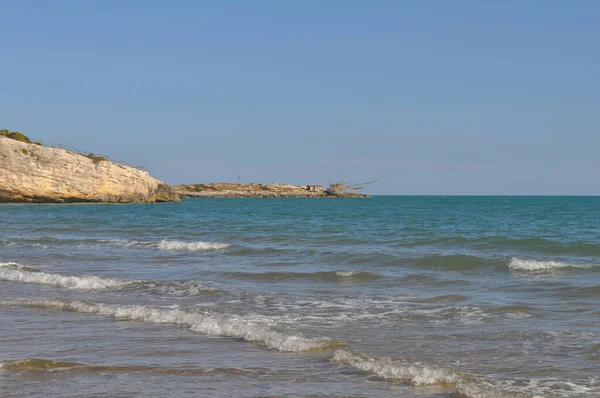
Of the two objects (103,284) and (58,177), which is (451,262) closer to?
(103,284)

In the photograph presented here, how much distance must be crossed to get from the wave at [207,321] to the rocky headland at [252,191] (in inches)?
5687

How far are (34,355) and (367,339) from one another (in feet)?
15.7

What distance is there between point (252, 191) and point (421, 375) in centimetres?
16482

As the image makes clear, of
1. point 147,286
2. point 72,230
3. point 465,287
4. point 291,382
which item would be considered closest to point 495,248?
point 465,287

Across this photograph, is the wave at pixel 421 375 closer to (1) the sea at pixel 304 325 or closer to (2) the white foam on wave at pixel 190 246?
(1) the sea at pixel 304 325

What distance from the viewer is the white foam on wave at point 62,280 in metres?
16.5

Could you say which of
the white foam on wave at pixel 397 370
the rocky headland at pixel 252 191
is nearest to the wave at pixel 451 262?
the white foam on wave at pixel 397 370

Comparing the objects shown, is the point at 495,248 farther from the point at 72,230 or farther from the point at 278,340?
the point at 72,230

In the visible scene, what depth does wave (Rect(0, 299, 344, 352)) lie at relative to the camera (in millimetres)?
9798

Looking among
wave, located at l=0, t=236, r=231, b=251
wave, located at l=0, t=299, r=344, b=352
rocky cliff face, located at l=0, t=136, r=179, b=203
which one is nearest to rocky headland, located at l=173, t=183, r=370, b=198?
rocky cliff face, located at l=0, t=136, r=179, b=203

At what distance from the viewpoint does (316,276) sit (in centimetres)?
1842

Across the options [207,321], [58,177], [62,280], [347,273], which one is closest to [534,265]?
[347,273]

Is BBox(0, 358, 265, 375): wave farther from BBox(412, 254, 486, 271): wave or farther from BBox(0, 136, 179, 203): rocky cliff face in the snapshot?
BBox(0, 136, 179, 203): rocky cliff face

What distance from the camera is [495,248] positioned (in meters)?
26.2
